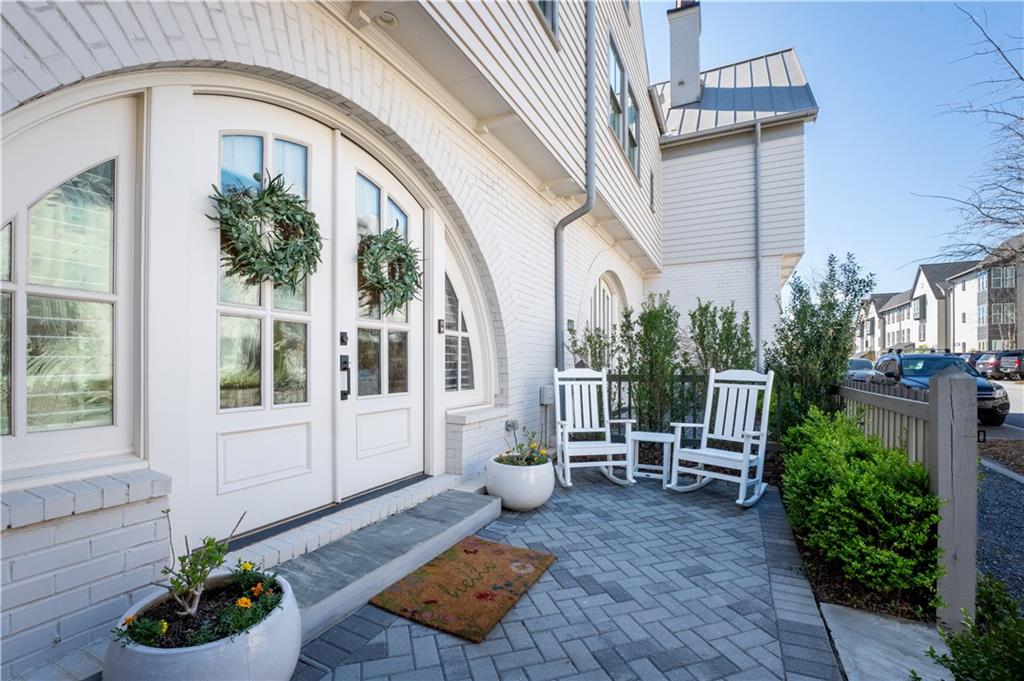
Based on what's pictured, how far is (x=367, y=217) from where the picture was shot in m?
3.18

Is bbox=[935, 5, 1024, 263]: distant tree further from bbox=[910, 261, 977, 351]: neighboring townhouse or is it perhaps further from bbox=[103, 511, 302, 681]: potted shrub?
bbox=[910, 261, 977, 351]: neighboring townhouse

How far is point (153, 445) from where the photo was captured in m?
1.93

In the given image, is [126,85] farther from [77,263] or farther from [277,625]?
[277,625]

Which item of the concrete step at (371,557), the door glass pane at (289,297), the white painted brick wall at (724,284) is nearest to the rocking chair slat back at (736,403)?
the concrete step at (371,557)

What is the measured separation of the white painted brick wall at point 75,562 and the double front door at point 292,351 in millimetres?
326

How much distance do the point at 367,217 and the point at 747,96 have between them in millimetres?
10199

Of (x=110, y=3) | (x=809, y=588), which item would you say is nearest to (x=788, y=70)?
(x=809, y=588)

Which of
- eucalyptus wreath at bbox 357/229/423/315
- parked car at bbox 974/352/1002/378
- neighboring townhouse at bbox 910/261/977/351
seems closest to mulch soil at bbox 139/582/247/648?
eucalyptus wreath at bbox 357/229/423/315

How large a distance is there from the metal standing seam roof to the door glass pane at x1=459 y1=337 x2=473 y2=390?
7.27 metres

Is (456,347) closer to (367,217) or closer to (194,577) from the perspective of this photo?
(367,217)

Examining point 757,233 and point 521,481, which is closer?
point 521,481

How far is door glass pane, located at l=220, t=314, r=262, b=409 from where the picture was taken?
2295 mm

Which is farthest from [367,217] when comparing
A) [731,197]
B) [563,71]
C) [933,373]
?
[933,373]

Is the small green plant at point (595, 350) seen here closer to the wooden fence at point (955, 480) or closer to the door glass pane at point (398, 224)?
the door glass pane at point (398, 224)
